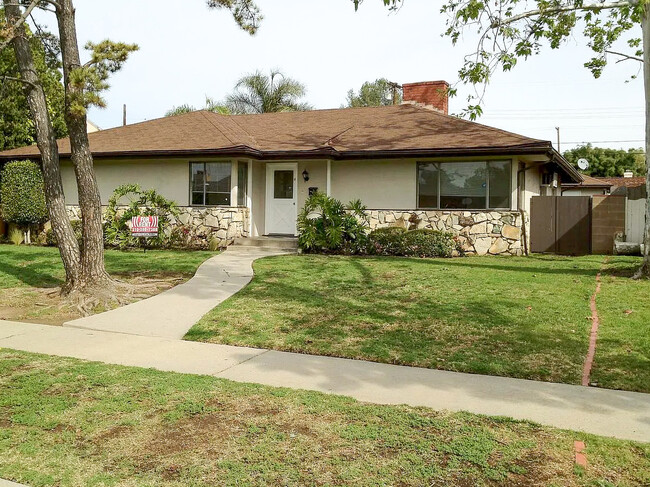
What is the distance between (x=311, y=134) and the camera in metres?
18.7

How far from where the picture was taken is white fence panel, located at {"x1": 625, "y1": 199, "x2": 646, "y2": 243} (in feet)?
51.4

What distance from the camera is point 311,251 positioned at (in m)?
15.2

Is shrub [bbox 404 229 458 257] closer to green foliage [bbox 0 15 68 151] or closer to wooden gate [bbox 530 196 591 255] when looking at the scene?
wooden gate [bbox 530 196 591 255]

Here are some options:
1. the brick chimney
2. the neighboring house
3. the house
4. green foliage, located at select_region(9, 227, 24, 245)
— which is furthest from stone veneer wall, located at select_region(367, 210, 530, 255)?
the neighboring house

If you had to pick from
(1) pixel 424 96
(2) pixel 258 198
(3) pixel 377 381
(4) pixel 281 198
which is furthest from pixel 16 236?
(3) pixel 377 381

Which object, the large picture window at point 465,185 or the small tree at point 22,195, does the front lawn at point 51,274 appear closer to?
the small tree at point 22,195

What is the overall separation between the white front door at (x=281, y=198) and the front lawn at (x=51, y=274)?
10.4ft

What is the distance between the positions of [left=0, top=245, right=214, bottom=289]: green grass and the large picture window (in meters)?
6.54

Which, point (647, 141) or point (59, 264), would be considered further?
point (59, 264)

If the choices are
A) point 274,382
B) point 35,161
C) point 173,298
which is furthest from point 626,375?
point 35,161

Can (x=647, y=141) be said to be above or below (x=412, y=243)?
above

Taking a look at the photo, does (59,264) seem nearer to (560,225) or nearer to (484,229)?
(484,229)

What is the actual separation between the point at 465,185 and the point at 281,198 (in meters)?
5.86

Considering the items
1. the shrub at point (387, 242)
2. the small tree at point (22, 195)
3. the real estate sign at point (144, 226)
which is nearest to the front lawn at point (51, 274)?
the real estate sign at point (144, 226)
